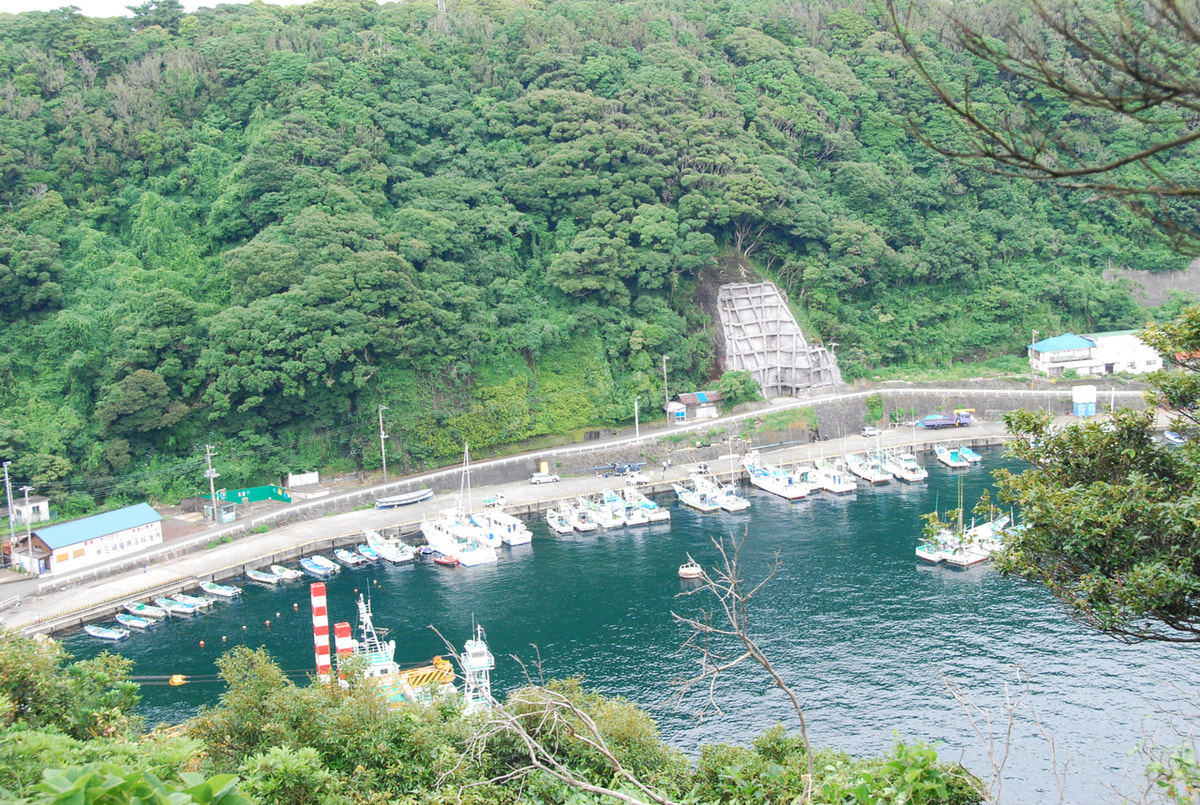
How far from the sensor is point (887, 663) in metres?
24.6

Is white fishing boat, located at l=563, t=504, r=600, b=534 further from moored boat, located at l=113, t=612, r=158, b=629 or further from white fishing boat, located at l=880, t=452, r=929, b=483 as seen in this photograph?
moored boat, located at l=113, t=612, r=158, b=629

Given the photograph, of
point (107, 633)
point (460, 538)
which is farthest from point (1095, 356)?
point (107, 633)

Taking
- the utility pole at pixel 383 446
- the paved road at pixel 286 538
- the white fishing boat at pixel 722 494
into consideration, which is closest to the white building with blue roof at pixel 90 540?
the paved road at pixel 286 538

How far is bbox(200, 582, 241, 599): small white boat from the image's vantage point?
32750 mm

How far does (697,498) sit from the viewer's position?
41.0 m

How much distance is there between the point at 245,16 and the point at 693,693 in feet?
179

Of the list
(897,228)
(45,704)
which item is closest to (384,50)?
(897,228)

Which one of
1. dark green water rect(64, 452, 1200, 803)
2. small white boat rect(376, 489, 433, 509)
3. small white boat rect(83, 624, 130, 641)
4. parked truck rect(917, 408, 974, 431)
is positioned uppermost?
parked truck rect(917, 408, 974, 431)

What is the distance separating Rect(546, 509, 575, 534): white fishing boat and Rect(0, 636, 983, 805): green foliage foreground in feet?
72.2

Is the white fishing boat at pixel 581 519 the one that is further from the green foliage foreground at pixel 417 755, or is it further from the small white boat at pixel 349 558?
the green foliage foreground at pixel 417 755

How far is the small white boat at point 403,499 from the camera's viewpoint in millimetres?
40469

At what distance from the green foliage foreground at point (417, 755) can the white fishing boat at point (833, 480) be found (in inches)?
1069

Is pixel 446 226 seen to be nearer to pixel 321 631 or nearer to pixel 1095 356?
pixel 321 631

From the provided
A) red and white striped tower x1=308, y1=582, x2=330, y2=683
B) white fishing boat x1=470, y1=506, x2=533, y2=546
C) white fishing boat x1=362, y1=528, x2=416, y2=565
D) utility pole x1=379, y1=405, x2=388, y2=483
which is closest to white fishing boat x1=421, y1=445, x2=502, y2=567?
white fishing boat x1=470, y1=506, x2=533, y2=546
